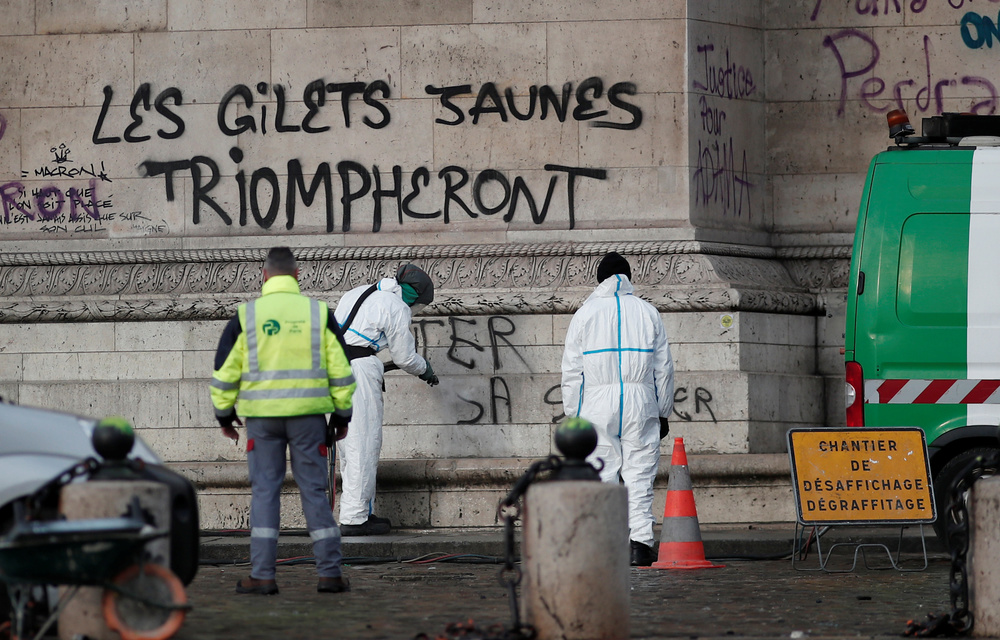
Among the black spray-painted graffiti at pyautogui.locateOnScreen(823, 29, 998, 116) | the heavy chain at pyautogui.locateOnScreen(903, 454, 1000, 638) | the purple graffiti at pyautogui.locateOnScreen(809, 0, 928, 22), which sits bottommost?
the heavy chain at pyautogui.locateOnScreen(903, 454, 1000, 638)

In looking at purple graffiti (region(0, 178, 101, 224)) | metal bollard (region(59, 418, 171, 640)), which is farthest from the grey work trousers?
purple graffiti (region(0, 178, 101, 224))

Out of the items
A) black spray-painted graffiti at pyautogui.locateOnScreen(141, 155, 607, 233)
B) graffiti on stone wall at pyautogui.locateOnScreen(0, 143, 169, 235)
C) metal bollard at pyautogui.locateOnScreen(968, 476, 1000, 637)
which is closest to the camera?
metal bollard at pyautogui.locateOnScreen(968, 476, 1000, 637)

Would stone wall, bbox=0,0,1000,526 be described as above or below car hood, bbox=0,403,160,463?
above

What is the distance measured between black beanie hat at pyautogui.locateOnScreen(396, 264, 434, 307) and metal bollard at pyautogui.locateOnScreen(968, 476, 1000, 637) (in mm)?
5615

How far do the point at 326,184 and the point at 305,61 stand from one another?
0.94 meters

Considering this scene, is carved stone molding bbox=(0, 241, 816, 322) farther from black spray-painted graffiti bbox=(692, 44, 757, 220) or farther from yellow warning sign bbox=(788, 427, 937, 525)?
yellow warning sign bbox=(788, 427, 937, 525)

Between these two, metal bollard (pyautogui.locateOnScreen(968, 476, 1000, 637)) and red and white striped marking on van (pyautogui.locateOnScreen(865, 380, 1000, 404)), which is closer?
metal bollard (pyautogui.locateOnScreen(968, 476, 1000, 637))

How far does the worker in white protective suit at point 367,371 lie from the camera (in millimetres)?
10812

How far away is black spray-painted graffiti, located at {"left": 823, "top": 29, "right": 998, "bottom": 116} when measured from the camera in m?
13.0

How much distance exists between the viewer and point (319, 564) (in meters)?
8.08

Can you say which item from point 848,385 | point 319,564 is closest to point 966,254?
point 848,385

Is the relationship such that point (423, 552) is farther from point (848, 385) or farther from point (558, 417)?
point (848, 385)

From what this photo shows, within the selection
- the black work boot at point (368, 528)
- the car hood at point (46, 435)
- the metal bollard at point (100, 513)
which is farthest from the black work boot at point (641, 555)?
the metal bollard at point (100, 513)

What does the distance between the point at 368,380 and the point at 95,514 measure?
5.32 metres
